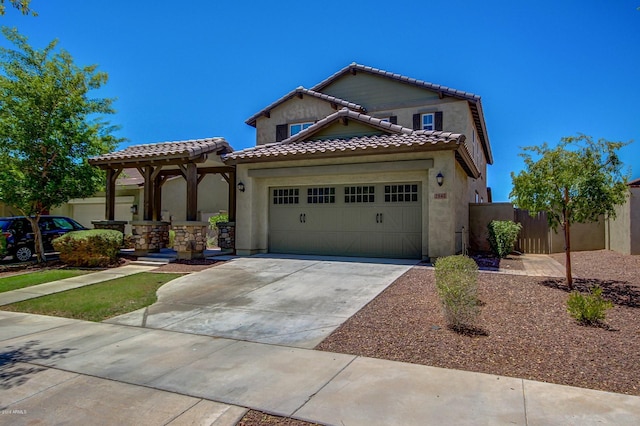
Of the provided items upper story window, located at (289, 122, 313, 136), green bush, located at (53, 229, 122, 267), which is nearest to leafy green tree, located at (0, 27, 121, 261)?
green bush, located at (53, 229, 122, 267)

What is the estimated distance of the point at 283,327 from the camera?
6.39 metres

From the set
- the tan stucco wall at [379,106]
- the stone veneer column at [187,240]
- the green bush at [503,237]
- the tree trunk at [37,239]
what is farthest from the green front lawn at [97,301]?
the tan stucco wall at [379,106]

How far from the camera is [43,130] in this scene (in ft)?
45.0

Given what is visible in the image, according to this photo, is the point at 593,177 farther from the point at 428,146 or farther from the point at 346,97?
the point at 346,97

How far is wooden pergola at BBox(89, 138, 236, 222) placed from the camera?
1348cm

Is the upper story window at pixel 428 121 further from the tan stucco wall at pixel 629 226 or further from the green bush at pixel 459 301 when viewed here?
the green bush at pixel 459 301

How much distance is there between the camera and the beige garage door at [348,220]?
41.0ft

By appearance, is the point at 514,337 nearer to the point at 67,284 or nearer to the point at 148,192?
the point at 67,284

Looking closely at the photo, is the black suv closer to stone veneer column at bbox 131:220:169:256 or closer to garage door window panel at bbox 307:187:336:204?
stone veneer column at bbox 131:220:169:256

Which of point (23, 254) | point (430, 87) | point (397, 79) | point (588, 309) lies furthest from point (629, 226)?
point (23, 254)

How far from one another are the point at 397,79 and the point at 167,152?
10929 mm

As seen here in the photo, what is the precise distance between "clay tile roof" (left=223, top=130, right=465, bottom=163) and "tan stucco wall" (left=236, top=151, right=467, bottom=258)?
0.44 metres

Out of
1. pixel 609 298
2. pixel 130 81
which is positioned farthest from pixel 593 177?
pixel 130 81

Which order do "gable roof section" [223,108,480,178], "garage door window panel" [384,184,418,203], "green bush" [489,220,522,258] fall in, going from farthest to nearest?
1. "green bush" [489,220,522,258]
2. "garage door window panel" [384,184,418,203]
3. "gable roof section" [223,108,480,178]
